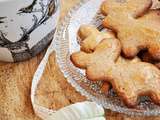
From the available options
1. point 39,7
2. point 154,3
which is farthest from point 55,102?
point 154,3

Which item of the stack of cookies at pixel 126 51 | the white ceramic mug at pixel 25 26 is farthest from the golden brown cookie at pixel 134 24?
the white ceramic mug at pixel 25 26

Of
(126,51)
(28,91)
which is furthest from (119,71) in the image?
(28,91)

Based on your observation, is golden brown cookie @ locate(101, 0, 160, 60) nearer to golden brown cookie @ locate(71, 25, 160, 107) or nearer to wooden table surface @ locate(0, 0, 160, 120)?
golden brown cookie @ locate(71, 25, 160, 107)

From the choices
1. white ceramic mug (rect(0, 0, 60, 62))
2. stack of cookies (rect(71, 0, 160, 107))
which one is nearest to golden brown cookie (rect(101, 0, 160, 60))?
stack of cookies (rect(71, 0, 160, 107))

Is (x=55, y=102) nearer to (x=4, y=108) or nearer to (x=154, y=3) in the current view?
(x=4, y=108)

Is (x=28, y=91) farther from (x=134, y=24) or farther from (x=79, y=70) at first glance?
(x=134, y=24)

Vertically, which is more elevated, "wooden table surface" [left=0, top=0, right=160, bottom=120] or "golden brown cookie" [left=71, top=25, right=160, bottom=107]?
"golden brown cookie" [left=71, top=25, right=160, bottom=107]
